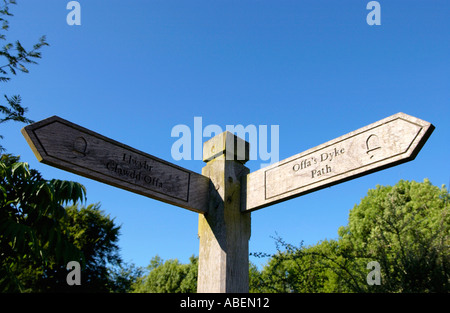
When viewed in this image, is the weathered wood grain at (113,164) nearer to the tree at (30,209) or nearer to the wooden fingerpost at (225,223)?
the wooden fingerpost at (225,223)

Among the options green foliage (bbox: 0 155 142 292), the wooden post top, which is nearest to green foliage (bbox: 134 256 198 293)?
green foliage (bbox: 0 155 142 292)

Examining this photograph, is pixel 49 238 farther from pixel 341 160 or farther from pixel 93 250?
pixel 93 250

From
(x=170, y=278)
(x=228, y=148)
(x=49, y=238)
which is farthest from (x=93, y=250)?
(x=228, y=148)

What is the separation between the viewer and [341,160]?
172 cm

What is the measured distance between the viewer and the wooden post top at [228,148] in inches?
85.9

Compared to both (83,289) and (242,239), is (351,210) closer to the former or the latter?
(83,289)

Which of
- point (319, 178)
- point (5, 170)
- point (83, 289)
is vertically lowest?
point (83, 289)

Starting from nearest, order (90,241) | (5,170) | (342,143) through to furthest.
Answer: (342,143)
(5,170)
(90,241)

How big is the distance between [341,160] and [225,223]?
0.72m

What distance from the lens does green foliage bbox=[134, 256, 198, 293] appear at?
824 inches

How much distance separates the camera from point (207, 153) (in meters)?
2.30

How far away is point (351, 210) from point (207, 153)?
17895mm
